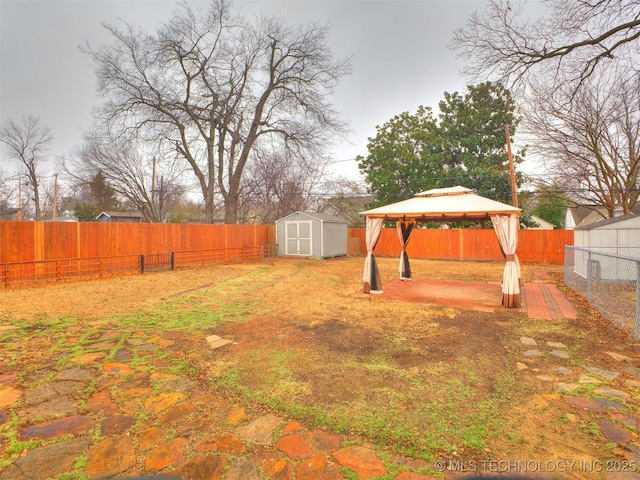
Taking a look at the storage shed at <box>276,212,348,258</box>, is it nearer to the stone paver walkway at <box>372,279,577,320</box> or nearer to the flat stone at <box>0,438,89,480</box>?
the stone paver walkway at <box>372,279,577,320</box>

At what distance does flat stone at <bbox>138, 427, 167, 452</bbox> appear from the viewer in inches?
84.9

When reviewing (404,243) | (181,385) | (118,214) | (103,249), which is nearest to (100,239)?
(103,249)

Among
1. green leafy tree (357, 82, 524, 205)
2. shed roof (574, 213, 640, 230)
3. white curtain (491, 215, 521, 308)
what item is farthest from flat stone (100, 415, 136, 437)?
green leafy tree (357, 82, 524, 205)

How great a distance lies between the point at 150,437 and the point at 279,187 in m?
22.7

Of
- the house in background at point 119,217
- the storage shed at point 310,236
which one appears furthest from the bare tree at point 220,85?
the house in background at point 119,217

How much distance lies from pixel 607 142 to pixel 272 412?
741 inches

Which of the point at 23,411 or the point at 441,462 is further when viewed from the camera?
the point at 23,411

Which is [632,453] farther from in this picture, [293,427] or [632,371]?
[293,427]

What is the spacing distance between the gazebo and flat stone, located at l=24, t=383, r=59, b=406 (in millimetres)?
5894

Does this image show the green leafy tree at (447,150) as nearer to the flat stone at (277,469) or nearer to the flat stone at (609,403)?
the flat stone at (609,403)

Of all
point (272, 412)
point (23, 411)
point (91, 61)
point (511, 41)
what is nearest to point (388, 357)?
point (272, 412)

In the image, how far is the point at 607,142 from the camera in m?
14.5

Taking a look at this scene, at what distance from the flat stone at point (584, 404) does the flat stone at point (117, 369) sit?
4126mm

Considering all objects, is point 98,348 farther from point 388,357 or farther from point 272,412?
point 388,357
